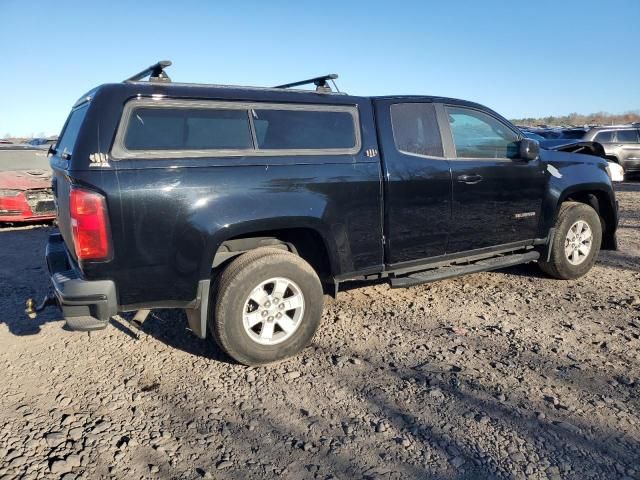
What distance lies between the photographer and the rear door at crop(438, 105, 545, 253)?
14.7 feet

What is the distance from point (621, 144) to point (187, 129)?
14.7 m

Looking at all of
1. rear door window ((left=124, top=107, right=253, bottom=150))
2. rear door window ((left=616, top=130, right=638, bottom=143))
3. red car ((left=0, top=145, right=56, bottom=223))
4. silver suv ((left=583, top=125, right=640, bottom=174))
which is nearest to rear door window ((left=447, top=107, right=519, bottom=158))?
rear door window ((left=124, top=107, right=253, bottom=150))

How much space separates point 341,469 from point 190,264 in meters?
1.57

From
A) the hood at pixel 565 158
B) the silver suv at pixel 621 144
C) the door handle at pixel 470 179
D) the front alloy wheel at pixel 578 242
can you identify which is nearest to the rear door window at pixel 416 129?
the door handle at pixel 470 179

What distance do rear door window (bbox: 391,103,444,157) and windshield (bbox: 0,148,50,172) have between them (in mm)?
7269

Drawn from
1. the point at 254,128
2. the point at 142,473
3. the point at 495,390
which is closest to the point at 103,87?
the point at 254,128

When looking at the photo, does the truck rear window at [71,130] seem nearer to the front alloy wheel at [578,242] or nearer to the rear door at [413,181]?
the rear door at [413,181]

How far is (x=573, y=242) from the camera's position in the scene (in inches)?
210

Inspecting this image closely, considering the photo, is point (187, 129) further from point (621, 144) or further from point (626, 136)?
point (626, 136)

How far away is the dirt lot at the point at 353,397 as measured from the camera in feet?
8.31

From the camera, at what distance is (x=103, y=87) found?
3.15 m

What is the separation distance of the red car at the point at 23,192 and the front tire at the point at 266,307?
6056 mm

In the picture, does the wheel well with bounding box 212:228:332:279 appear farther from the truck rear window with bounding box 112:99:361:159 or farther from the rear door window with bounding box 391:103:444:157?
the rear door window with bounding box 391:103:444:157

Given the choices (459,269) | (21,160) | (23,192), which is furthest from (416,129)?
(21,160)
